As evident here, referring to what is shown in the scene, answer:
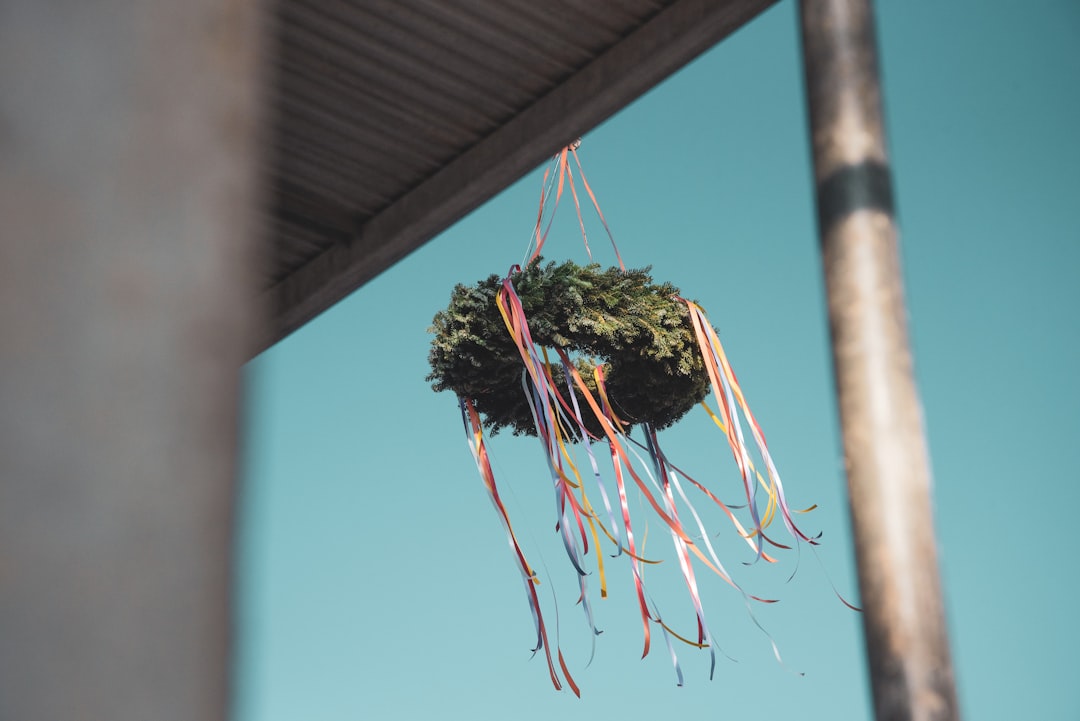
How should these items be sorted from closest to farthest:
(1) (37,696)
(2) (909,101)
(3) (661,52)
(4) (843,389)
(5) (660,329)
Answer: (1) (37,696) → (4) (843,389) → (3) (661,52) → (5) (660,329) → (2) (909,101)

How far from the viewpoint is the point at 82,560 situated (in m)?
0.33

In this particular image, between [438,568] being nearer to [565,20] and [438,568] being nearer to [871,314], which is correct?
[565,20]

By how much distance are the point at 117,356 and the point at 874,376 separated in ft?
4.61

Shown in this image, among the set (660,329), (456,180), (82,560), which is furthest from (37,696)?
(660,329)

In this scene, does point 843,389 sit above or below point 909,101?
below

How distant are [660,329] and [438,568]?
31.9 ft

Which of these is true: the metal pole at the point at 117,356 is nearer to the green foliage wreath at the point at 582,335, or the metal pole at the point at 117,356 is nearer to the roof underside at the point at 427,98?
the roof underside at the point at 427,98

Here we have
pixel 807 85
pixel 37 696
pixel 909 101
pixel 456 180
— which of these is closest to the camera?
pixel 37 696

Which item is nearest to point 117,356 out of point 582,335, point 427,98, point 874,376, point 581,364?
point 874,376

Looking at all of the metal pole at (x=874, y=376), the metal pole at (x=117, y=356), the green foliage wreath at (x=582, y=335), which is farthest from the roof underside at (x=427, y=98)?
the metal pole at (x=117, y=356)

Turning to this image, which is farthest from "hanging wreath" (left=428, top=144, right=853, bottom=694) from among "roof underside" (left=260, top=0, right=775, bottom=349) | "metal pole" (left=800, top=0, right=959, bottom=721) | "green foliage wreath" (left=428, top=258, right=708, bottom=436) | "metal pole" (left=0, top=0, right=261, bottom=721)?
"metal pole" (left=0, top=0, right=261, bottom=721)

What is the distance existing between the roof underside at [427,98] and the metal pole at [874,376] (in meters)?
1.05

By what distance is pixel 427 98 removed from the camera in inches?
138

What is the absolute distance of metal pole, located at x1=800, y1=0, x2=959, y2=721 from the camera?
4.76ft
